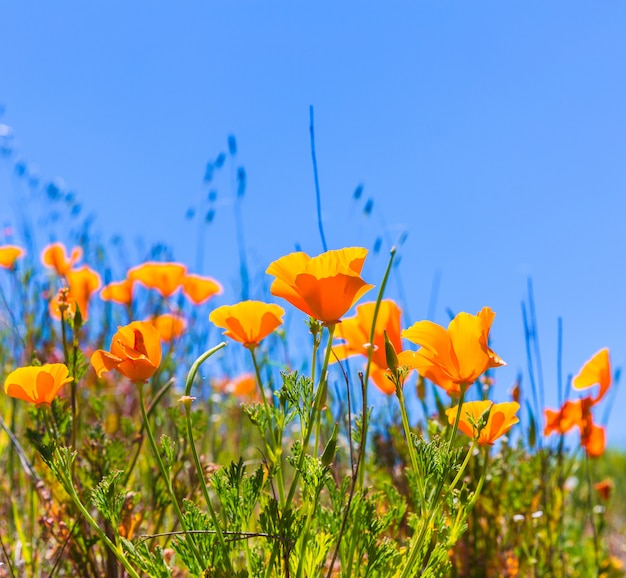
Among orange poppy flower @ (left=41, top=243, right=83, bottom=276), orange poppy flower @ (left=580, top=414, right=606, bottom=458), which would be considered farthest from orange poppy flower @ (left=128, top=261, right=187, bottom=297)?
orange poppy flower @ (left=580, top=414, right=606, bottom=458)

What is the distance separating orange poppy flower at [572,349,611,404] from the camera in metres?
1.44

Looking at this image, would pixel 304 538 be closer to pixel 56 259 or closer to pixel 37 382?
pixel 37 382

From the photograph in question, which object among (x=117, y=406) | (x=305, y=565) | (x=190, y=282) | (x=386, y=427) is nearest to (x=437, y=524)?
(x=305, y=565)

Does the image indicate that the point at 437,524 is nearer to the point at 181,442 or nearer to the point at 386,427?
the point at 181,442

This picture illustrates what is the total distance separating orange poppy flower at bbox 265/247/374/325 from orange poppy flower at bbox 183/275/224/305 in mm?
885

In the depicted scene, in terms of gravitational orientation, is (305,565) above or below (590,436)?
below

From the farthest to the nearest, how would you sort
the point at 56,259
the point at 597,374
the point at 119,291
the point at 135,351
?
the point at 56,259
the point at 119,291
the point at 597,374
the point at 135,351

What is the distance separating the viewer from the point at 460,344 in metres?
0.97

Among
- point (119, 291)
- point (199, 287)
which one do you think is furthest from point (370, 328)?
point (119, 291)

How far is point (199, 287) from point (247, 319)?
31.7 inches

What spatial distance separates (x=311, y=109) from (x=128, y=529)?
949 mm

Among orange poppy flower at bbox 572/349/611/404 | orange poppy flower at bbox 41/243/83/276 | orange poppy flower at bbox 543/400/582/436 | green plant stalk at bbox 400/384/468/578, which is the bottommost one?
green plant stalk at bbox 400/384/468/578

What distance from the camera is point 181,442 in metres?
1.55

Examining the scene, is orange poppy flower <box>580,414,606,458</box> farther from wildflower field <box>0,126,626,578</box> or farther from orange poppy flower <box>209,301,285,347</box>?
orange poppy flower <box>209,301,285,347</box>
